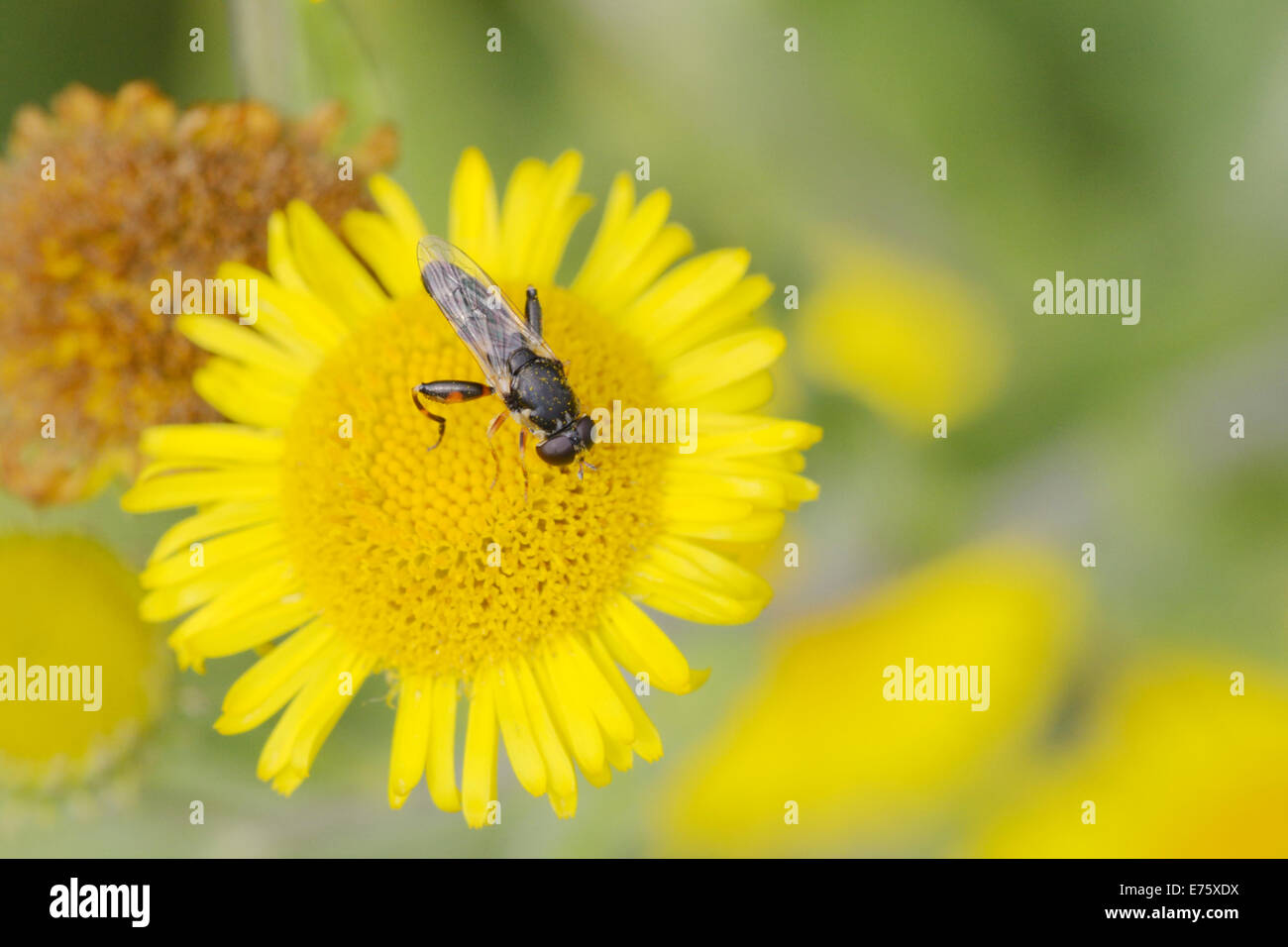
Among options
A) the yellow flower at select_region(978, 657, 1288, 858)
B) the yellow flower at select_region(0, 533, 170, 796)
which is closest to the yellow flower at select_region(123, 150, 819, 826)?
the yellow flower at select_region(0, 533, 170, 796)

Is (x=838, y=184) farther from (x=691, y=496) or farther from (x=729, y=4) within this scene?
(x=691, y=496)

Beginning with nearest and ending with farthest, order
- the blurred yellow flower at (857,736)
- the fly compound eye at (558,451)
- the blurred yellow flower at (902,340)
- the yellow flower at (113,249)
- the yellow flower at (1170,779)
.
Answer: the fly compound eye at (558,451) < the yellow flower at (113,249) < the yellow flower at (1170,779) < the blurred yellow flower at (857,736) < the blurred yellow flower at (902,340)

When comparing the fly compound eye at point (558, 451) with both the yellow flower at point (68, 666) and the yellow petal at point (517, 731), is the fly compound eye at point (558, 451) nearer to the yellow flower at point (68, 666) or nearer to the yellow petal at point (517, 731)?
the yellow petal at point (517, 731)

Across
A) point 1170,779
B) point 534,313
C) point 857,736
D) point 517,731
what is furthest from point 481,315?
point 1170,779

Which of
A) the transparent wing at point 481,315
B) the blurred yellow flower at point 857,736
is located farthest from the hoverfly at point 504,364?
the blurred yellow flower at point 857,736

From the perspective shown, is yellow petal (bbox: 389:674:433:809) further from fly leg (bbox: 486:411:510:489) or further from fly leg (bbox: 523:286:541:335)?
fly leg (bbox: 523:286:541:335)
